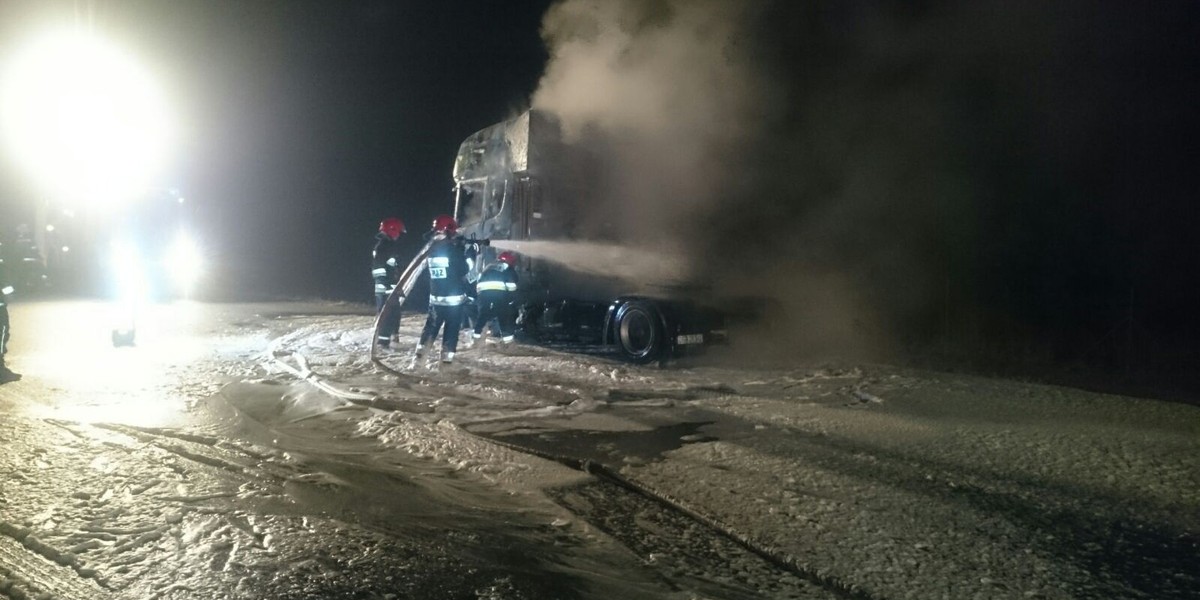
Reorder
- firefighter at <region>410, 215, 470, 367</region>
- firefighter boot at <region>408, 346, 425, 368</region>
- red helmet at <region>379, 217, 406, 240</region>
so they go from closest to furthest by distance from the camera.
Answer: firefighter boot at <region>408, 346, 425, 368</region> → firefighter at <region>410, 215, 470, 367</region> → red helmet at <region>379, 217, 406, 240</region>

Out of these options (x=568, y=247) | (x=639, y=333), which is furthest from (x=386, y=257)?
(x=639, y=333)

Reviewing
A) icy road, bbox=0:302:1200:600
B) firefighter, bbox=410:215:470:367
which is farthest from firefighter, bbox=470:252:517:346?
icy road, bbox=0:302:1200:600

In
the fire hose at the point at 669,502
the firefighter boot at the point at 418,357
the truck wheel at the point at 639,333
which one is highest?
the truck wheel at the point at 639,333

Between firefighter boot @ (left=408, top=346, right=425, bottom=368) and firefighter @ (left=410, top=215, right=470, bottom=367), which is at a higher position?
firefighter @ (left=410, top=215, right=470, bottom=367)

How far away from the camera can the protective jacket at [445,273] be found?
33.0ft

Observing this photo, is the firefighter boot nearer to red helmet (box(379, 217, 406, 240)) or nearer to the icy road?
the icy road

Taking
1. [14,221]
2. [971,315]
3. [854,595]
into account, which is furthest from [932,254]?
[14,221]

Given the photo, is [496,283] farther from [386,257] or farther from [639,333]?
[386,257]

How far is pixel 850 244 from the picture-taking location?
1285 centimetres

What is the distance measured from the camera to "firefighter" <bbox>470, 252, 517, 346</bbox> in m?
10.9

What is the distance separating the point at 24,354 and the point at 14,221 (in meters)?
34.7

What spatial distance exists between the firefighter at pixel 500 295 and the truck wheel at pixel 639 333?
1632 mm

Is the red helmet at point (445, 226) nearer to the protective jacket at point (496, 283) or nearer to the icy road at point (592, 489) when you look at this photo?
the protective jacket at point (496, 283)

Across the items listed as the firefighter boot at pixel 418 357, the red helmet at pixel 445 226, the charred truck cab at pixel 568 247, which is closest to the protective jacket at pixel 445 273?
the red helmet at pixel 445 226
